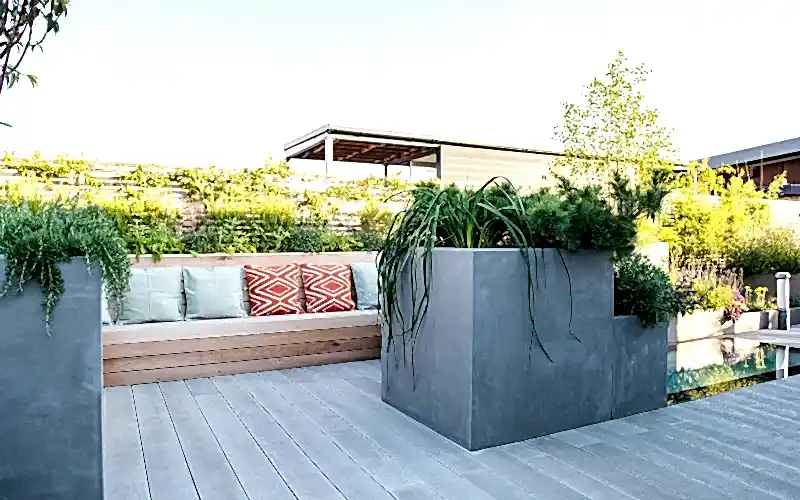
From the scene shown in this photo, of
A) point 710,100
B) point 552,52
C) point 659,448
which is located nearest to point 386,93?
point 552,52

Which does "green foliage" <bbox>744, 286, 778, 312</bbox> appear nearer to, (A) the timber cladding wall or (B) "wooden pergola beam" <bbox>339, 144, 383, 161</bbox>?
(A) the timber cladding wall

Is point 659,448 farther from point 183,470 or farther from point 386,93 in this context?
point 386,93

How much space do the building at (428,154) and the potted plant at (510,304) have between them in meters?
5.84

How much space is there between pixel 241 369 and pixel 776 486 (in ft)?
11.3

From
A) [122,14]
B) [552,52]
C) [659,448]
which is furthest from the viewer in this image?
[552,52]

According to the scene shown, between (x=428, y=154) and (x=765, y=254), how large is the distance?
550cm

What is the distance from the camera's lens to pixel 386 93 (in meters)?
9.83

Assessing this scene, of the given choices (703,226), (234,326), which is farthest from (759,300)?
(234,326)

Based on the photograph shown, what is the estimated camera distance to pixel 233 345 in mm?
4395

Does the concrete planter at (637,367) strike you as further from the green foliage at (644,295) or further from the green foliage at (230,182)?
the green foliage at (230,182)

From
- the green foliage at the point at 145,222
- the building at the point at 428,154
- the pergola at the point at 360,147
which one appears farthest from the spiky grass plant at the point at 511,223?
the building at the point at 428,154

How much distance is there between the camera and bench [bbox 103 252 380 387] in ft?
13.3

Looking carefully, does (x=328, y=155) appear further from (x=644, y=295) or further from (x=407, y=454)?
(x=407, y=454)

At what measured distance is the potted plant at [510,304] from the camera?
278 centimetres
